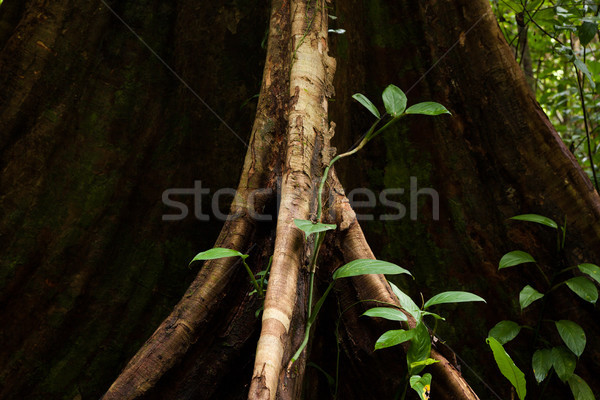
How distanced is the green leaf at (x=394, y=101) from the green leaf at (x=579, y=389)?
125 cm

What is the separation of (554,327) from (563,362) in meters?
0.18

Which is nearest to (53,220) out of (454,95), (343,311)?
(343,311)

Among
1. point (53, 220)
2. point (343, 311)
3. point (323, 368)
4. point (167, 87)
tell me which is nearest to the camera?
point (343, 311)

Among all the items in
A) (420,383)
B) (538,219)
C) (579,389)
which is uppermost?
(538,219)

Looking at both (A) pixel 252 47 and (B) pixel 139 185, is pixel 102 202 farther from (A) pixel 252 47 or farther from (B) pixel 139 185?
(A) pixel 252 47

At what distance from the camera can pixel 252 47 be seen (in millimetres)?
2295

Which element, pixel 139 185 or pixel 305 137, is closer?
pixel 305 137

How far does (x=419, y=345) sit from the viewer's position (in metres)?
1.18

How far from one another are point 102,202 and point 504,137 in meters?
1.80

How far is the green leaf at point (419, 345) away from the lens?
1.17 m

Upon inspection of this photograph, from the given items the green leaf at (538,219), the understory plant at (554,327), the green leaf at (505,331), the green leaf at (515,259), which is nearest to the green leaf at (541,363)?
the understory plant at (554,327)

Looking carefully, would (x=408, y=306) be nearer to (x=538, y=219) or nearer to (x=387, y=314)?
(x=387, y=314)

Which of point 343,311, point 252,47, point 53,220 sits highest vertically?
point 252,47

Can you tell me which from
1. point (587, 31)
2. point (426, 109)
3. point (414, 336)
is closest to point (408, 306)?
point (414, 336)
